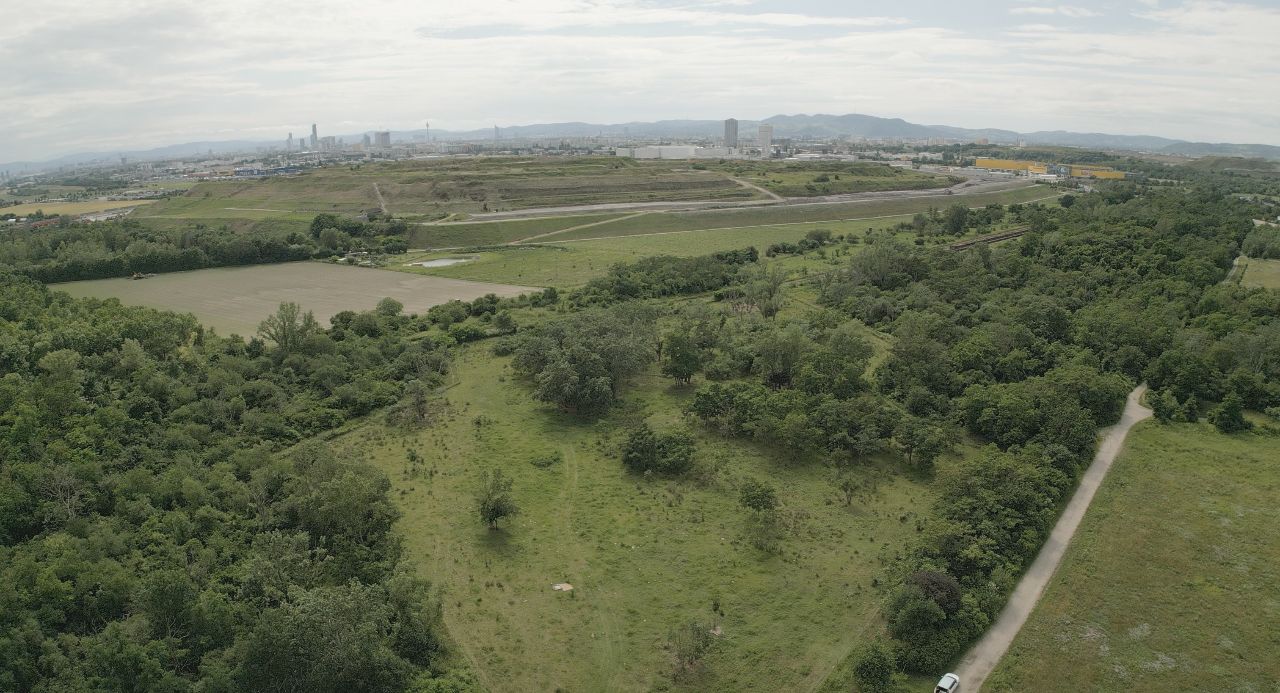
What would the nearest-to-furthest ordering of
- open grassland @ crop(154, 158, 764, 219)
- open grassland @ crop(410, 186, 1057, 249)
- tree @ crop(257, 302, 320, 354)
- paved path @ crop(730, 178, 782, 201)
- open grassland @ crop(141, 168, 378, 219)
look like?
tree @ crop(257, 302, 320, 354), open grassland @ crop(410, 186, 1057, 249), open grassland @ crop(141, 168, 378, 219), open grassland @ crop(154, 158, 764, 219), paved path @ crop(730, 178, 782, 201)

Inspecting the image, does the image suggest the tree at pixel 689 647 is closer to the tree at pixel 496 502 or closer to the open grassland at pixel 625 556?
the open grassland at pixel 625 556

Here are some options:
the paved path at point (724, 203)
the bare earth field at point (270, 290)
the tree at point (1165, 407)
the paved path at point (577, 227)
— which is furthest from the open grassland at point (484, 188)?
the tree at point (1165, 407)

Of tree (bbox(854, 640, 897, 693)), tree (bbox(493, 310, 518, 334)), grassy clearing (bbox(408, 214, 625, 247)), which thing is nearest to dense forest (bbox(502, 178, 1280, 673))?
tree (bbox(854, 640, 897, 693))

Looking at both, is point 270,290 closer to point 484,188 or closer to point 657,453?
point 484,188

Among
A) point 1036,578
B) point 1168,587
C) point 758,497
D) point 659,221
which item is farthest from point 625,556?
point 659,221

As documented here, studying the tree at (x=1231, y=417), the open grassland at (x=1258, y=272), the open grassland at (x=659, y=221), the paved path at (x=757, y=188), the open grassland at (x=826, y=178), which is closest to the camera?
the tree at (x=1231, y=417)

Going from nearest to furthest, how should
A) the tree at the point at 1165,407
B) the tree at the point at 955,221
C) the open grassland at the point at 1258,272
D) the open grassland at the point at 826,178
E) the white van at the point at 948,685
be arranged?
the white van at the point at 948,685
the tree at the point at 1165,407
the open grassland at the point at 1258,272
the tree at the point at 955,221
the open grassland at the point at 826,178

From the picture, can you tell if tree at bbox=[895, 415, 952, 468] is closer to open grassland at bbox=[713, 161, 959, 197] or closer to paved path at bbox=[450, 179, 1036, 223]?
paved path at bbox=[450, 179, 1036, 223]
